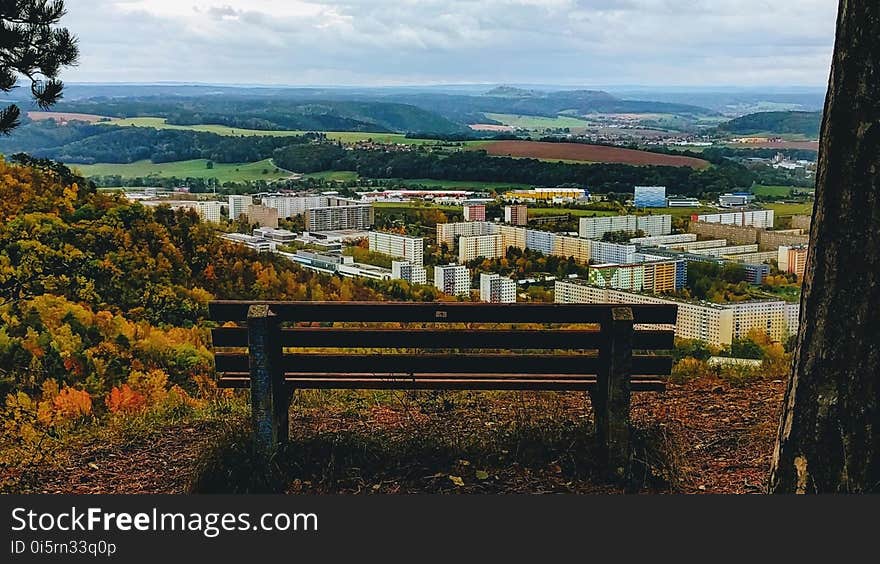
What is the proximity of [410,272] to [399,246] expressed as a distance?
1.08 metres

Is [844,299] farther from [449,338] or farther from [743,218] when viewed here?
[743,218]

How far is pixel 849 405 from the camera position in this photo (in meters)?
3.51

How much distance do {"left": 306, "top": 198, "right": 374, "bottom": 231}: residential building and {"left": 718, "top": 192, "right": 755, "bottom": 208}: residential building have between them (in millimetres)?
4270

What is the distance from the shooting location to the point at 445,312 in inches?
168

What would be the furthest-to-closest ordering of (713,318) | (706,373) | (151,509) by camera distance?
1. (713,318)
2. (706,373)
3. (151,509)

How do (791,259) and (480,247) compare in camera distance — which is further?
(480,247)

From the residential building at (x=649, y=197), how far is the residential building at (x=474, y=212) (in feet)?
6.04

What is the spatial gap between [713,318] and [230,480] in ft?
16.1

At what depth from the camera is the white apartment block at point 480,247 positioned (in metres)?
11.0

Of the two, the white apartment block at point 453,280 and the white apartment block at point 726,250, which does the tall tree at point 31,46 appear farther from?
the white apartment block at point 726,250

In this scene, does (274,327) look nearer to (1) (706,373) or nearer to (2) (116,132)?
(1) (706,373)

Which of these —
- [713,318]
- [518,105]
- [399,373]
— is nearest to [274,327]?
[399,373]

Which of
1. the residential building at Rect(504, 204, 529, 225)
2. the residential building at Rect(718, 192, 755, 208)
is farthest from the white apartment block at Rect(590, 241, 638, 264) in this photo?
the residential building at Rect(718, 192, 755, 208)

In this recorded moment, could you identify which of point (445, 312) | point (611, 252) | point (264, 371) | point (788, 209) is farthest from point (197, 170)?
point (445, 312)
